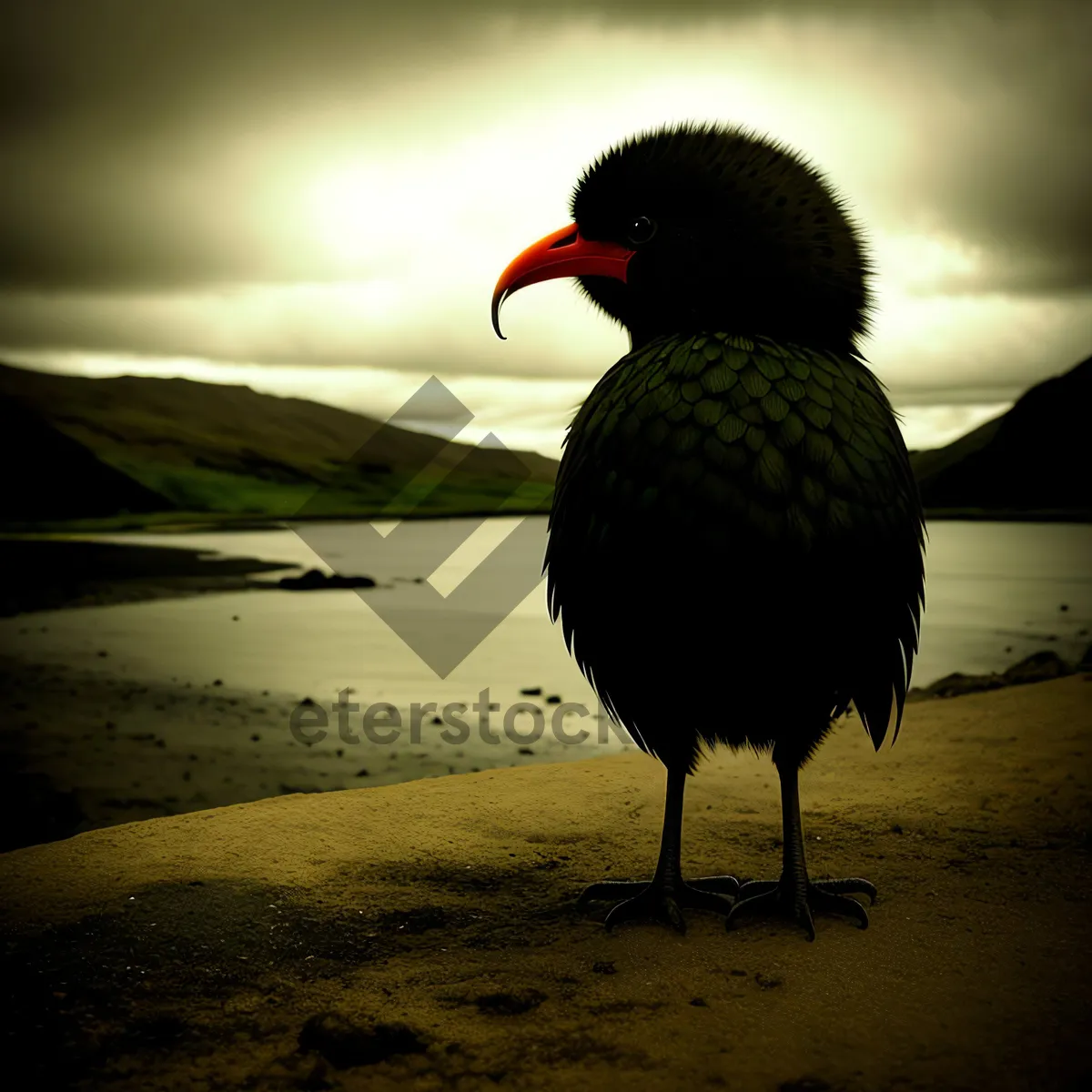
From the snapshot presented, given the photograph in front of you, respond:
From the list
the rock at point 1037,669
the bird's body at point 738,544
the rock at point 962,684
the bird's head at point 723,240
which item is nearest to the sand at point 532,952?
the bird's body at point 738,544

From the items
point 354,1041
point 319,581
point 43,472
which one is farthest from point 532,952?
point 43,472

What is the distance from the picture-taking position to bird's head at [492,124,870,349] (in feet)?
10.9

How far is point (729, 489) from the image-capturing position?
301 centimetres

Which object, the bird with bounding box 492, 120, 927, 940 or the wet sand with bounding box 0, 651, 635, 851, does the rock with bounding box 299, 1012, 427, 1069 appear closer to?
the bird with bounding box 492, 120, 927, 940

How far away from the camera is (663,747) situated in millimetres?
3367

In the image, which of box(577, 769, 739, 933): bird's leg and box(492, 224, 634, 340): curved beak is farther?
box(492, 224, 634, 340): curved beak

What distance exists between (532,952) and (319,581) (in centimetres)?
1150

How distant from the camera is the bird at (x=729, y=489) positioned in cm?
303

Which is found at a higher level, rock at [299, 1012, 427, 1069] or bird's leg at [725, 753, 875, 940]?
bird's leg at [725, 753, 875, 940]

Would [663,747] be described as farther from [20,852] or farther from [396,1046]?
[20,852]

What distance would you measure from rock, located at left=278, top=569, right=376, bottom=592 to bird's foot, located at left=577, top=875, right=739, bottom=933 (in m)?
10.6

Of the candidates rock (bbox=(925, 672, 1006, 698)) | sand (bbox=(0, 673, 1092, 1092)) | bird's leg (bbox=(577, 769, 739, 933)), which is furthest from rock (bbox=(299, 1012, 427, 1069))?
rock (bbox=(925, 672, 1006, 698))

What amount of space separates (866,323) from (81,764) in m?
5.15

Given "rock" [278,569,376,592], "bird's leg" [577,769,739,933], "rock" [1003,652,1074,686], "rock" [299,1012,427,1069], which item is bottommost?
"rock" [299,1012,427,1069]
